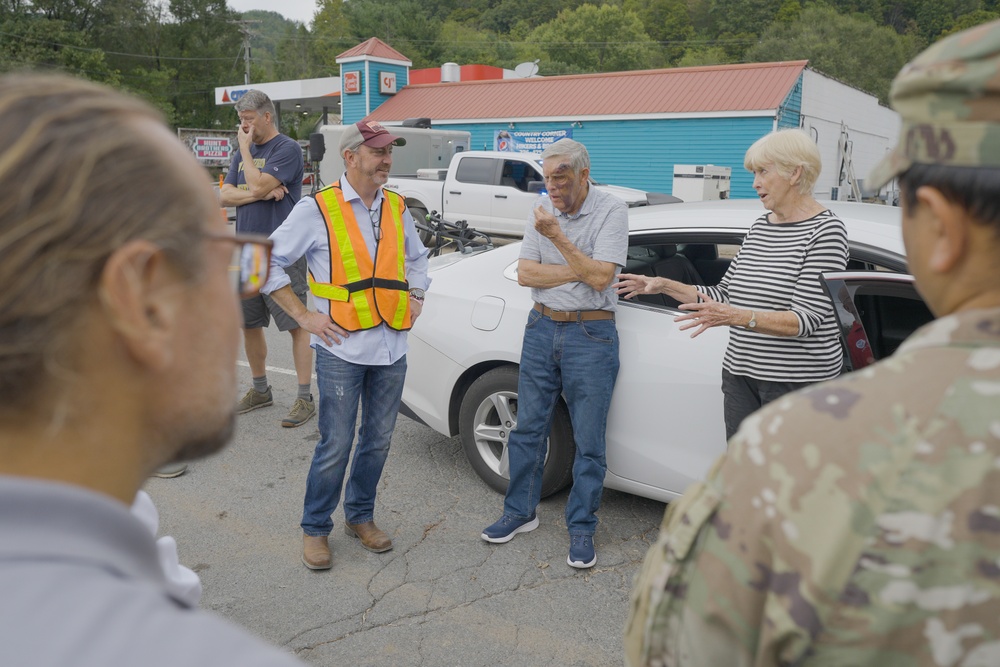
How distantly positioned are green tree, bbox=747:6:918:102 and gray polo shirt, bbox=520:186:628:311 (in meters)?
63.5

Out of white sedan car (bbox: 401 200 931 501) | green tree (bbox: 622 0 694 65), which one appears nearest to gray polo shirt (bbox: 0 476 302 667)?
white sedan car (bbox: 401 200 931 501)

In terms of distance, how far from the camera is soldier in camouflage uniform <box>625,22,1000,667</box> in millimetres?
912

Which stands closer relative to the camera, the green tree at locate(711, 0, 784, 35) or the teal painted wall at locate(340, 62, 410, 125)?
→ the teal painted wall at locate(340, 62, 410, 125)

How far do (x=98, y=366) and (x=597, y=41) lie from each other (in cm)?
8485

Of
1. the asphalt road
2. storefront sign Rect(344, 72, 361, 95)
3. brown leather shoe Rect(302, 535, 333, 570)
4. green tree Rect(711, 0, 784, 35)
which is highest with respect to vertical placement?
green tree Rect(711, 0, 784, 35)

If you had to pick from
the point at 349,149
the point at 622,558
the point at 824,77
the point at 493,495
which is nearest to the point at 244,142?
the point at 349,149

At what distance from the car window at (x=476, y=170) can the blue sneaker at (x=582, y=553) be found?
13.3 metres

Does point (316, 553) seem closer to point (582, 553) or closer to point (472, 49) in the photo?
point (582, 553)

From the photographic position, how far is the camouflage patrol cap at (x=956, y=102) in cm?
92

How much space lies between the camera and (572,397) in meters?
3.78

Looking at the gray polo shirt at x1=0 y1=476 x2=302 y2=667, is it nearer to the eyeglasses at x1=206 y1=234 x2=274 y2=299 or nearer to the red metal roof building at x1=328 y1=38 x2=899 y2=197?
the eyeglasses at x1=206 y1=234 x2=274 y2=299

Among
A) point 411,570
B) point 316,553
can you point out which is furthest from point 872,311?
point 316,553

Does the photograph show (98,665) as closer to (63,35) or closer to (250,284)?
(250,284)

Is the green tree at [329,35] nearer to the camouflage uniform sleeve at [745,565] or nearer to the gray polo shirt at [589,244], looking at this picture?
the gray polo shirt at [589,244]
